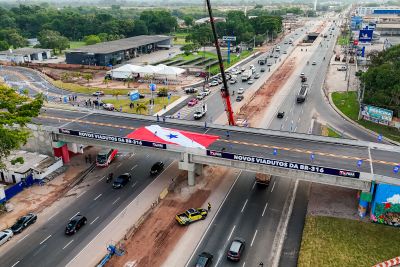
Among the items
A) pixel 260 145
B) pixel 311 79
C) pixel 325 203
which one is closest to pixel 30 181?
pixel 260 145

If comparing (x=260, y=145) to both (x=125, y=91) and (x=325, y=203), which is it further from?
(x=125, y=91)

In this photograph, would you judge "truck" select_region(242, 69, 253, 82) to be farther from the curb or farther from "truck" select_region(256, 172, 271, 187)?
"truck" select_region(256, 172, 271, 187)

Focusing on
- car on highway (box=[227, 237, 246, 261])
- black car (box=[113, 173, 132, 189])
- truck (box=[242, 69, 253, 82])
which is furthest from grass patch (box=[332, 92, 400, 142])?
black car (box=[113, 173, 132, 189])

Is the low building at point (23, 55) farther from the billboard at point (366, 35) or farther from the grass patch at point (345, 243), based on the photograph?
the grass patch at point (345, 243)

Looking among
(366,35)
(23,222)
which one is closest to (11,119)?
(23,222)

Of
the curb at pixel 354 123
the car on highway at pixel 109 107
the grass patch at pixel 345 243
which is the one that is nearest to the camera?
the grass patch at pixel 345 243

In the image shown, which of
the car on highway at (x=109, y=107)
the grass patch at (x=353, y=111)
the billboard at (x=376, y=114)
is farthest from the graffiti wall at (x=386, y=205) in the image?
the car on highway at (x=109, y=107)

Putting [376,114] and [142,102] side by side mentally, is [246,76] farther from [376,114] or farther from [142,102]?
[376,114]
